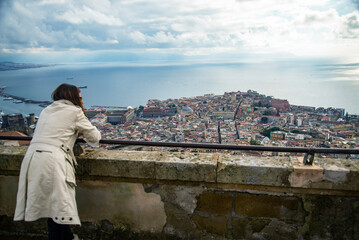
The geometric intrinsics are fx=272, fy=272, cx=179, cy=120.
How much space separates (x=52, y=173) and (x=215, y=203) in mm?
1232

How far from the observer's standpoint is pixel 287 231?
6.93ft

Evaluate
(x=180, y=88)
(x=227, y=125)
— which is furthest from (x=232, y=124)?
(x=180, y=88)

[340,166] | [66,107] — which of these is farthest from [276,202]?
[66,107]

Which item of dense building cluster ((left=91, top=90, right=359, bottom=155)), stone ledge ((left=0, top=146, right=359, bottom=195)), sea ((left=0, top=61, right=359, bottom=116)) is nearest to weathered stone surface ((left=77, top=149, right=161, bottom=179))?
stone ledge ((left=0, top=146, right=359, bottom=195))

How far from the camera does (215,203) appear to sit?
2186mm

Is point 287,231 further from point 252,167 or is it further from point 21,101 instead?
point 21,101

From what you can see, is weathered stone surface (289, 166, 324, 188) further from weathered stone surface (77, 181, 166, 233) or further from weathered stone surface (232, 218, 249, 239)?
weathered stone surface (77, 181, 166, 233)

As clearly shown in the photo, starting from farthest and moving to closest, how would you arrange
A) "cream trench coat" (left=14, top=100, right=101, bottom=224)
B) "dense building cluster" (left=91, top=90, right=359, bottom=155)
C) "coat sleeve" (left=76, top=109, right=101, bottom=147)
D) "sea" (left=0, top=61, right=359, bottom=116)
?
1. "sea" (left=0, top=61, right=359, bottom=116)
2. "dense building cluster" (left=91, top=90, right=359, bottom=155)
3. "coat sleeve" (left=76, top=109, right=101, bottom=147)
4. "cream trench coat" (left=14, top=100, right=101, bottom=224)

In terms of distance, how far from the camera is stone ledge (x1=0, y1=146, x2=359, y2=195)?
1979 millimetres

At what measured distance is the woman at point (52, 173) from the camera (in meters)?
1.75

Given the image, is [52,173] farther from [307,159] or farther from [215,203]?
[307,159]

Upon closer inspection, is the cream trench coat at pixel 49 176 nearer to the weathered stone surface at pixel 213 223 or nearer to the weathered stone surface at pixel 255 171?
the weathered stone surface at pixel 213 223

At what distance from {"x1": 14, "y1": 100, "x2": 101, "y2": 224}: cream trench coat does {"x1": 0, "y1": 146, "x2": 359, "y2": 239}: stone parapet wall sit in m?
0.47

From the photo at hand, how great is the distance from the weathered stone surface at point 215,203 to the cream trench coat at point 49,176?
0.95m
